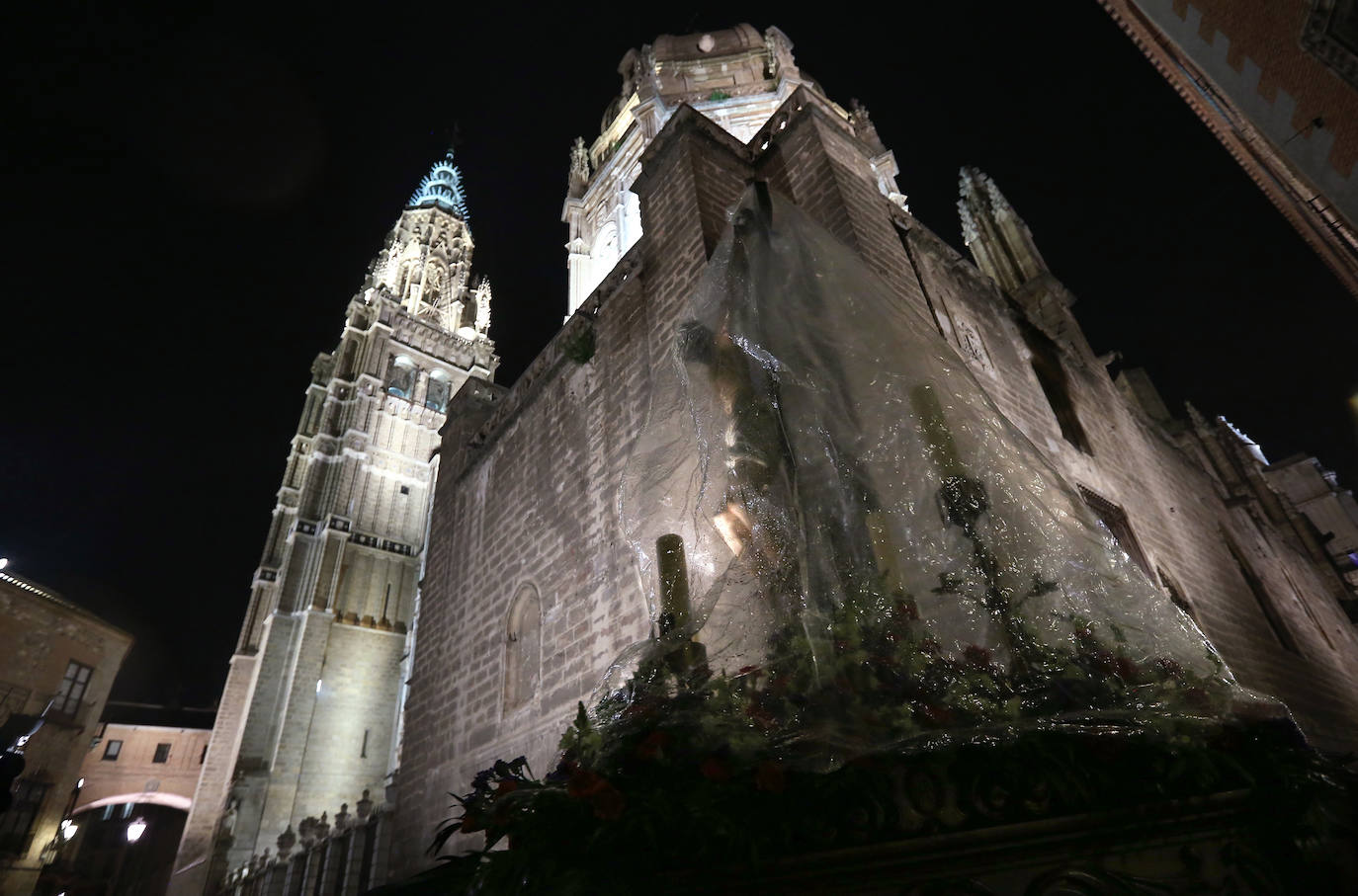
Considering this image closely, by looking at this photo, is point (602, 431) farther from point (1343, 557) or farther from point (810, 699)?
point (1343, 557)

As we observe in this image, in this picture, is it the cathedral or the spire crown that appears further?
the spire crown

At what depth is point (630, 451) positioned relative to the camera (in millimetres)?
6035

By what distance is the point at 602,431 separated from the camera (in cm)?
792

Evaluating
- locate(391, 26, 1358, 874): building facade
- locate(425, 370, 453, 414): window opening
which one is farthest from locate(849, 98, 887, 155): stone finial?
locate(425, 370, 453, 414): window opening

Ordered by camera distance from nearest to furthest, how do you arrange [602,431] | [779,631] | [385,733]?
[779,631]
[602,431]
[385,733]

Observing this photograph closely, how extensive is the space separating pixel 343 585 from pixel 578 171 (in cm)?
2098

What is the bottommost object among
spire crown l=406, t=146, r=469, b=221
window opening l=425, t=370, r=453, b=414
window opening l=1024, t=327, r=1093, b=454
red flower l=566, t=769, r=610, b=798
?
red flower l=566, t=769, r=610, b=798

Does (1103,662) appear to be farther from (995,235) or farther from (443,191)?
(443,191)

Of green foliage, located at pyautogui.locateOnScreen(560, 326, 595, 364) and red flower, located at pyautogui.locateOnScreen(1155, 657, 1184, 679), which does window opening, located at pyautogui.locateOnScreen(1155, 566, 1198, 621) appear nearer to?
red flower, located at pyautogui.locateOnScreen(1155, 657, 1184, 679)

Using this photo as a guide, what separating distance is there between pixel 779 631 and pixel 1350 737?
13360mm

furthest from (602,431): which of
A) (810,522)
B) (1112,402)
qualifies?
(1112,402)

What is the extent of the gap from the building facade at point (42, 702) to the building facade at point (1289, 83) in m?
28.0

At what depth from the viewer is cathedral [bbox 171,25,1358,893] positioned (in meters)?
7.47

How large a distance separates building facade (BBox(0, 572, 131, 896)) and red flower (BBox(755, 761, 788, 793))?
23948 mm
